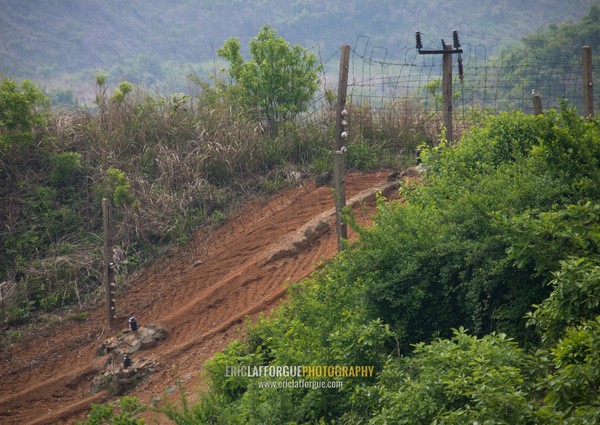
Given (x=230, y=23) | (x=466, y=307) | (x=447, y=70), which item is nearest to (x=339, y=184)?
(x=466, y=307)

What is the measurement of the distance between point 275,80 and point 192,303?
224 inches

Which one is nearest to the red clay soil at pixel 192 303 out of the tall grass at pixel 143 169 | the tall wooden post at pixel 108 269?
the tall wooden post at pixel 108 269

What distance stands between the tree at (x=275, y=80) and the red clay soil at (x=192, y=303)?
2415 mm

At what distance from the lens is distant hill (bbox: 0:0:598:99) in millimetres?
45562

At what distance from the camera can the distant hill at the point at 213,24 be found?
45.6 meters

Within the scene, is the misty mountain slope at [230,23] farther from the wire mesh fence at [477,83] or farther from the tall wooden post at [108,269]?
the tall wooden post at [108,269]

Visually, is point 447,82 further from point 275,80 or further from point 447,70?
point 275,80

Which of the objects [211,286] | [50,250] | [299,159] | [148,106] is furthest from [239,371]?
[148,106]

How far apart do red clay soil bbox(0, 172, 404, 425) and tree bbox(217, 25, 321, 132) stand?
2.41 m

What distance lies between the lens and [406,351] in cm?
703

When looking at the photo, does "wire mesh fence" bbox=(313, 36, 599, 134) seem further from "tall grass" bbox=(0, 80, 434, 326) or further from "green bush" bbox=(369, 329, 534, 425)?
"green bush" bbox=(369, 329, 534, 425)

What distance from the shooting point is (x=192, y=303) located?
11070 mm

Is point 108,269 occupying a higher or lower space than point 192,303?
higher

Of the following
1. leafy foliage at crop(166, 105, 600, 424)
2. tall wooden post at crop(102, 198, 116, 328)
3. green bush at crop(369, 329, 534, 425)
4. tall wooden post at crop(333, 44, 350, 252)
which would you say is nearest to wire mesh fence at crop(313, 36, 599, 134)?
tall wooden post at crop(333, 44, 350, 252)
